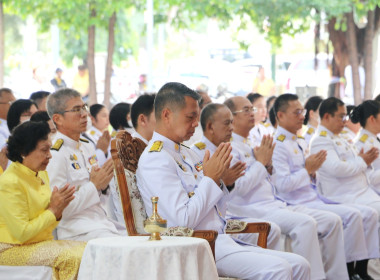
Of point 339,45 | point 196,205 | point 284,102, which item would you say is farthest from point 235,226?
point 339,45

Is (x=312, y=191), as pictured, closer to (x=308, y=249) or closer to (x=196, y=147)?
(x=308, y=249)

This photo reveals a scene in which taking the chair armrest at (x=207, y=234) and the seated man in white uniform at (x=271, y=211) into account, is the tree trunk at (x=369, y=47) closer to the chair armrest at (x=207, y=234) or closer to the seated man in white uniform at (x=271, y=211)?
the seated man in white uniform at (x=271, y=211)

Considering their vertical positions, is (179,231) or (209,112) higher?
(209,112)

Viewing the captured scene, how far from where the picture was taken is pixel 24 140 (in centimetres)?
487

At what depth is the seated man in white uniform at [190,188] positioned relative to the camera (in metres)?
4.45

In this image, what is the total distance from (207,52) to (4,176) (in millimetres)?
13348

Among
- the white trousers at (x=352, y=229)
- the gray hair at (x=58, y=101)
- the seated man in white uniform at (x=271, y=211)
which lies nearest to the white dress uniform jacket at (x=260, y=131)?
the white trousers at (x=352, y=229)

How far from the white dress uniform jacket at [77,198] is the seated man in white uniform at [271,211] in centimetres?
110

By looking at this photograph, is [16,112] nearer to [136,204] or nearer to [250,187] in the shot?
[250,187]

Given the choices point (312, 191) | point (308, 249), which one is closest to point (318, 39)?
point (312, 191)

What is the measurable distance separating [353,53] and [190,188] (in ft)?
30.9

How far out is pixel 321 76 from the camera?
14656 millimetres

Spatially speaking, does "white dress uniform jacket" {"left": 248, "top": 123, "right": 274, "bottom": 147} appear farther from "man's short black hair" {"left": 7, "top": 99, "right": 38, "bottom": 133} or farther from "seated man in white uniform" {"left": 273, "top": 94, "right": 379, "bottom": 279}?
"man's short black hair" {"left": 7, "top": 99, "right": 38, "bottom": 133}

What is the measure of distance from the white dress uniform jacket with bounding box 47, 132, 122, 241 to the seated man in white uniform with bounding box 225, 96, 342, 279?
110cm
